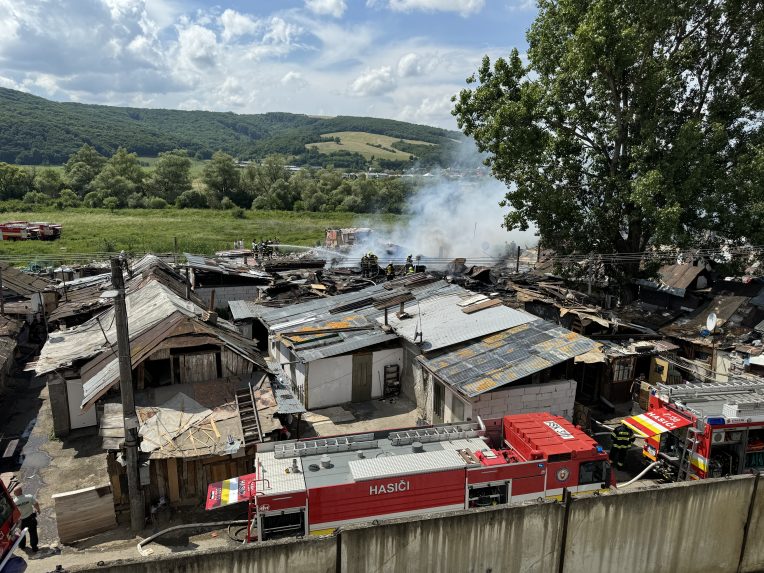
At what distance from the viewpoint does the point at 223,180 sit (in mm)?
101312

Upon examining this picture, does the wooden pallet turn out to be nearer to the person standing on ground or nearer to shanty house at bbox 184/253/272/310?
the person standing on ground

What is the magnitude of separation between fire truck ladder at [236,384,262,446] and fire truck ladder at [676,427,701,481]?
1172 centimetres

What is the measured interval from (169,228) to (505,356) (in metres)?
71.4

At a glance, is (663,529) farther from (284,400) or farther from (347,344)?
(347,344)

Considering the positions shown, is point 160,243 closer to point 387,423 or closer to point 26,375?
point 26,375

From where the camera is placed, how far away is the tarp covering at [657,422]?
1375 cm

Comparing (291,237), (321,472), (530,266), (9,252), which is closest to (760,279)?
(530,266)

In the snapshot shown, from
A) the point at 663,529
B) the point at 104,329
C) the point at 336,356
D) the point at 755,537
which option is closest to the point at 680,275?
the point at 336,356

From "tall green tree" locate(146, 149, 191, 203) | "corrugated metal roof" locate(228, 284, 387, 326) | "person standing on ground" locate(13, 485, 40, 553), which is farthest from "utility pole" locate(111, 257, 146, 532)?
"tall green tree" locate(146, 149, 191, 203)

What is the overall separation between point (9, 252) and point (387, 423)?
Answer: 57996 mm

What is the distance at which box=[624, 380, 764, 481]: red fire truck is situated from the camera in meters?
13.6

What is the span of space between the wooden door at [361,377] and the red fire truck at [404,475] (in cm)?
835

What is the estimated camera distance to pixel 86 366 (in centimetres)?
1764

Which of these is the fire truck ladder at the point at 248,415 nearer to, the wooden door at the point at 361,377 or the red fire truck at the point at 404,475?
the red fire truck at the point at 404,475
